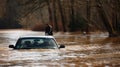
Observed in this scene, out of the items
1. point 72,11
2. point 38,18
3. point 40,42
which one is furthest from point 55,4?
point 40,42

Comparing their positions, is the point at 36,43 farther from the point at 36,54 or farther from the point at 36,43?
the point at 36,54

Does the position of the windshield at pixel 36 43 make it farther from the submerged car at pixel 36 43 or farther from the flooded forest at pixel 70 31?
the flooded forest at pixel 70 31

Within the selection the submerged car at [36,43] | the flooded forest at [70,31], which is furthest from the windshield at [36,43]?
the flooded forest at [70,31]

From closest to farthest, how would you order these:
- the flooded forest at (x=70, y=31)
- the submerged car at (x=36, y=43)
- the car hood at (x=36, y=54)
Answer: the car hood at (x=36, y=54), the flooded forest at (x=70, y=31), the submerged car at (x=36, y=43)

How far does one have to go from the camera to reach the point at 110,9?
2635 inches

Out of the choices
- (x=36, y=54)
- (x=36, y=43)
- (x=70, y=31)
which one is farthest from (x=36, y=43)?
(x=70, y=31)

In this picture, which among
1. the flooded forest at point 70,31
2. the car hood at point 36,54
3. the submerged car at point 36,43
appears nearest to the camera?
the car hood at point 36,54

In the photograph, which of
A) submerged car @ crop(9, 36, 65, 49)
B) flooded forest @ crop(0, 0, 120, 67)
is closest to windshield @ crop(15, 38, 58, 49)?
submerged car @ crop(9, 36, 65, 49)

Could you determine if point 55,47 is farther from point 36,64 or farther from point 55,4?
point 55,4

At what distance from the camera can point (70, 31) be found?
86375 mm

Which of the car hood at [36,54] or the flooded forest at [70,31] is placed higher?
the car hood at [36,54]

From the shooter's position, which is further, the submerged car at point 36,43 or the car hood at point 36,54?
the submerged car at point 36,43

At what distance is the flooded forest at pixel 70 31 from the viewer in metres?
21.1

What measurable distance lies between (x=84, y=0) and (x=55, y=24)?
85.8ft
